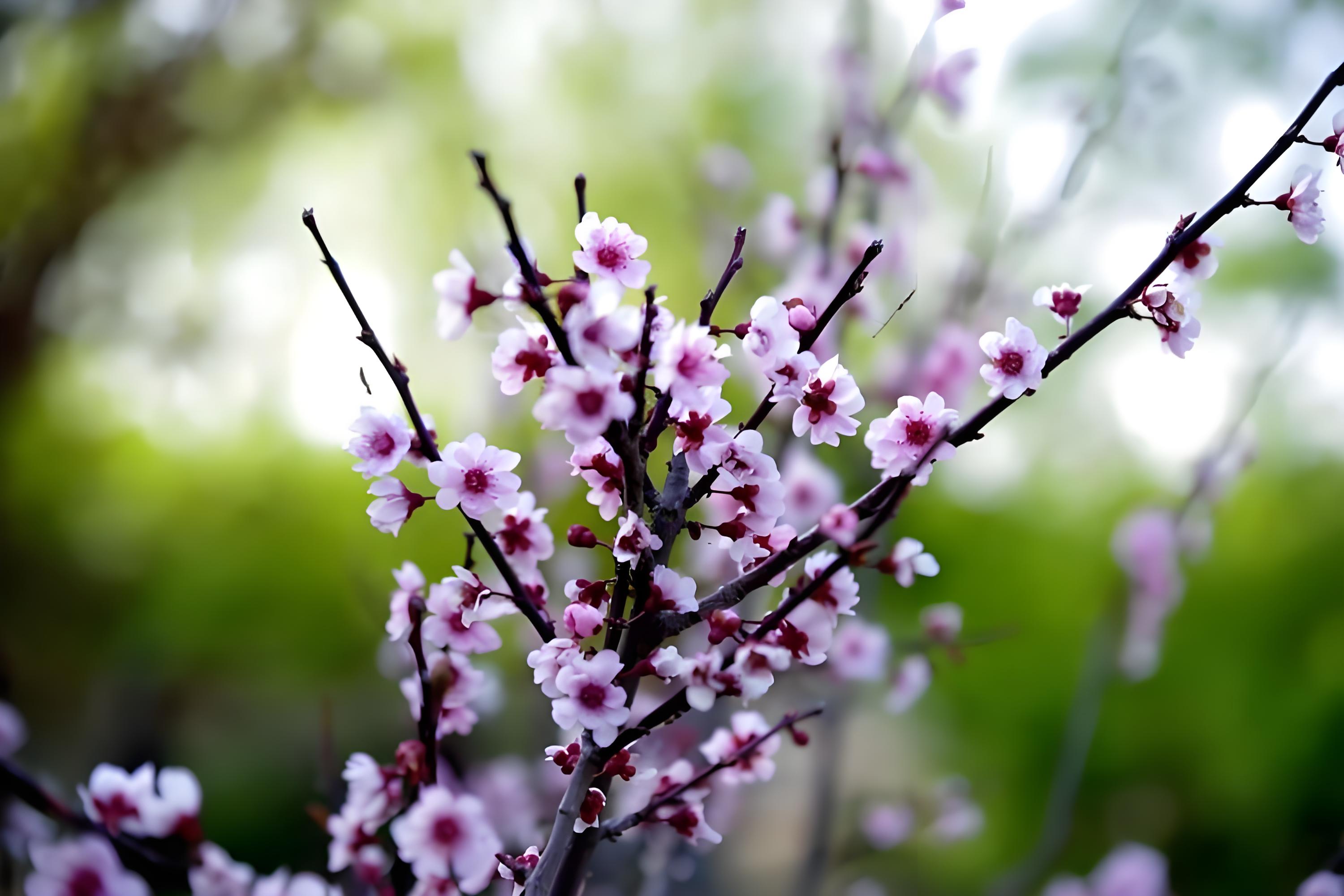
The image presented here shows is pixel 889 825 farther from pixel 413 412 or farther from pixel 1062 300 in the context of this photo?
pixel 413 412

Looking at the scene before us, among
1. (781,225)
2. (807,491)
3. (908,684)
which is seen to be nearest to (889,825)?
(908,684)

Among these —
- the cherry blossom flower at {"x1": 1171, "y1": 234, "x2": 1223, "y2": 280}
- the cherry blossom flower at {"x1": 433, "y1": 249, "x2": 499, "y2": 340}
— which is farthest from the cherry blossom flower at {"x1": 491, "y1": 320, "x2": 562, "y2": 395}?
the cherry blossom flower at {"x1": 1171, "y1": 234, "x2": 1223, "y2": 280}

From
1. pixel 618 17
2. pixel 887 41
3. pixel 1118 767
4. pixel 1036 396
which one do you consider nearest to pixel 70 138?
pixel 618 17

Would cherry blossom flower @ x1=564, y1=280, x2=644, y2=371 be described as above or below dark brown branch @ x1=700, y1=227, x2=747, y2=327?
below

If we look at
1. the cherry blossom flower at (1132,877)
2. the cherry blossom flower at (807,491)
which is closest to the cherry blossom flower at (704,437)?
the cherry blossom flower at (807,491)

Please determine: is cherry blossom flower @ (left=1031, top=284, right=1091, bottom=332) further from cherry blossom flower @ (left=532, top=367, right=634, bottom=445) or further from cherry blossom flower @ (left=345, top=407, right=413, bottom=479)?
cherry blossom flower @ (left=345, top=407, right=413, bottom=479)

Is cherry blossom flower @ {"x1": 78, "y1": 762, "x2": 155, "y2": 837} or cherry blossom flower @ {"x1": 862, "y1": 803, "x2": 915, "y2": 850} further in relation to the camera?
cherry blossom flower @ {"x1": 862, "y1": 803, "x2": 915, "y2": 850}

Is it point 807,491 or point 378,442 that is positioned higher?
point 807,491
